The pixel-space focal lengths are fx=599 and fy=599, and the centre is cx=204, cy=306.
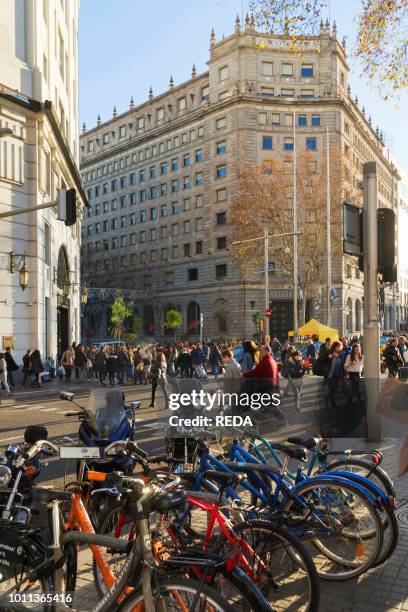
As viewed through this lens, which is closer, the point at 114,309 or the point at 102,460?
the point at 102,460

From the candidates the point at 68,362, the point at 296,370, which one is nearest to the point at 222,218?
the point at 68,362

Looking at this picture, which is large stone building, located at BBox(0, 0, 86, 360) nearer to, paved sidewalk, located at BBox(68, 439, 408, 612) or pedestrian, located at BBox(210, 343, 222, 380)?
pedestrian, located at BBox(210, 343, 222, 380)

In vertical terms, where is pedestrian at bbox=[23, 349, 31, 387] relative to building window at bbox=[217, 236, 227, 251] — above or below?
below

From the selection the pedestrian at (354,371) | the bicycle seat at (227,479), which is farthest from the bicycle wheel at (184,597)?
the pedestrian at (354,371)

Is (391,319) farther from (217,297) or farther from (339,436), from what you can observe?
(339,436)

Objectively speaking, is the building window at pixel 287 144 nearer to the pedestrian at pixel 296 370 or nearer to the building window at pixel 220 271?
the building window at pixel 220 271

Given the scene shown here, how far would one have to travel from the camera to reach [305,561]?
3.66m

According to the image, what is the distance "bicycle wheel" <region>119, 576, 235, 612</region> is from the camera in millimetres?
2615

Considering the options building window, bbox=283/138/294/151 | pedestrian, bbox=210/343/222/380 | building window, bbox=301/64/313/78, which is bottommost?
pedestrian, bbox=210/343/222/380

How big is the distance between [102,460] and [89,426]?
0.62m

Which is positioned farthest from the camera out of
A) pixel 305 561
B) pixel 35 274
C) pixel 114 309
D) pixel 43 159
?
pixel 114 309

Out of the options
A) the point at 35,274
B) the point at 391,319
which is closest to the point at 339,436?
the point at 35,274

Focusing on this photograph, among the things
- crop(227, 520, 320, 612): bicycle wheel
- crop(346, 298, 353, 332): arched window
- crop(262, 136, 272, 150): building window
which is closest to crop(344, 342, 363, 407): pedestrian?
crop(227, 520, 320, 612): bicycle wheel

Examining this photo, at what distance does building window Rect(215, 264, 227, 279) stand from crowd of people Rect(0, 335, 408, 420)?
25.8 metres
